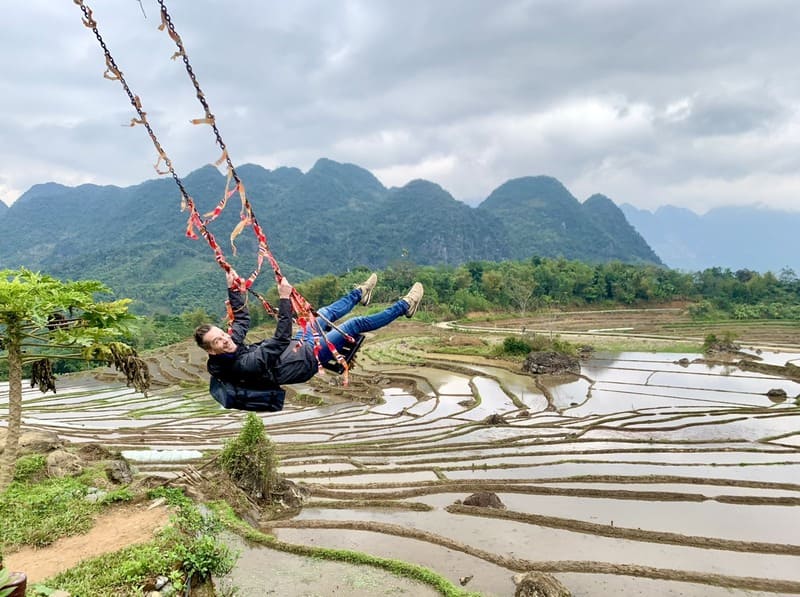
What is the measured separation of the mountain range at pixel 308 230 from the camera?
338 feet

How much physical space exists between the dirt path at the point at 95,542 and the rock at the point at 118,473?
2.16 metres

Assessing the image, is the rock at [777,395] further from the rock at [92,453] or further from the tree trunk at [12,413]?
the tree trunk at [12,413]

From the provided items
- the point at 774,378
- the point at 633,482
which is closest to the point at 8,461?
the point at 633,482

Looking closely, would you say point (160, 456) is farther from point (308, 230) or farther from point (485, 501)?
point (308, 230)

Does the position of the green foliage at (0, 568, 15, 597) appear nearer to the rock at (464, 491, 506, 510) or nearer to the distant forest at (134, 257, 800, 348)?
the rock at (464, 491, 506, 510)

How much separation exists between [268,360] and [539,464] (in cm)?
Answer: 1158

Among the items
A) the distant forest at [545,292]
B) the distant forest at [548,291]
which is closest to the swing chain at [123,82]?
the distant forest at [545,292]

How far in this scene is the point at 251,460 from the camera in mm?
10617

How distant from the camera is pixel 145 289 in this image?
83.8 meters

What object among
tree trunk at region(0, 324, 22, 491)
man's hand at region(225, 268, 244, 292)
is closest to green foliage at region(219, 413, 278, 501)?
tree trunk at region(0, 324, 22, 491)

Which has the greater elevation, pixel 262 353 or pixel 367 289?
pixel 367 289

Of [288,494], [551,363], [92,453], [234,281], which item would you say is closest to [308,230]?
[551,363]

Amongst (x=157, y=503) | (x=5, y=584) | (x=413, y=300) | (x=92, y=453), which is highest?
(x=413, y=300)

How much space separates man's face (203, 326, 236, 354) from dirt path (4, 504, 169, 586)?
3.29 meters
